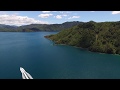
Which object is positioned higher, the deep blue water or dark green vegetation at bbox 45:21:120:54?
dark green vegetation at bbox 45:21:120:54

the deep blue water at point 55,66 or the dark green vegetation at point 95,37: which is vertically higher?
the dark green vegetation at point 95,37

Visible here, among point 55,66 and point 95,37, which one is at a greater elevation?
point 95,37

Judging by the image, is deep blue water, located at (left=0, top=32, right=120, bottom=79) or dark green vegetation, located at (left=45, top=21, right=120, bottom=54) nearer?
deep blue water, located at (left=0, top=32, right=120, bottom=79)

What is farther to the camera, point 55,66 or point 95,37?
point 95,37

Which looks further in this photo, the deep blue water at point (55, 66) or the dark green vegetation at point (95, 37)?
A: the dark green vegetation at point (95, 37)

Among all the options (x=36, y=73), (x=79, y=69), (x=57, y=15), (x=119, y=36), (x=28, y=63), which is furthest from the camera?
(x=57, y=15)

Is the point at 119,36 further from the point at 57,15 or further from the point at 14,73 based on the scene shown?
the point at 14,73
